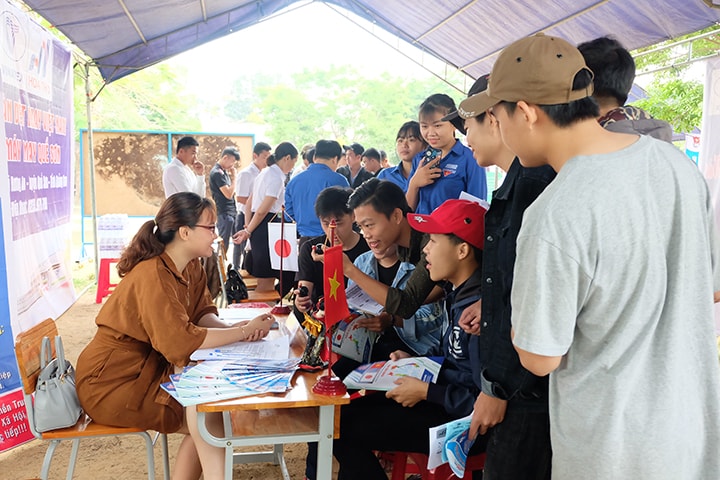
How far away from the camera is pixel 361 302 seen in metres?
2.09

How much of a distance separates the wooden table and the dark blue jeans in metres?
0.50

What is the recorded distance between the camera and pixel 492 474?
4.06 feet

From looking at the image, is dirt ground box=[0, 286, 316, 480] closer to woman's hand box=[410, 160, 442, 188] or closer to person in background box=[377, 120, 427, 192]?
woman's hand box=[410, 160, 442, 188]

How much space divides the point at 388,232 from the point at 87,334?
344 centimetres

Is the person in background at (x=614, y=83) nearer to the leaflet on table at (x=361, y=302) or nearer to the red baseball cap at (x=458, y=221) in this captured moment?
the red baseball cap at (x=458, y=221)

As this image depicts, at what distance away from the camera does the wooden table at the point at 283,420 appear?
155 centimetres

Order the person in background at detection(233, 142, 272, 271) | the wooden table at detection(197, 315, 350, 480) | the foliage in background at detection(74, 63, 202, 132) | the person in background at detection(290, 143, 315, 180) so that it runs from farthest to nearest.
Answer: the foliage in background at detection(74, 63, 202, 132), the person in background at detection(290, 143, 315, 180), the person in background at detection(233, 142, 272, 271), the wooden table at detection(197, 315, 350, 480)

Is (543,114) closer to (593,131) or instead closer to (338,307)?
(593,131)

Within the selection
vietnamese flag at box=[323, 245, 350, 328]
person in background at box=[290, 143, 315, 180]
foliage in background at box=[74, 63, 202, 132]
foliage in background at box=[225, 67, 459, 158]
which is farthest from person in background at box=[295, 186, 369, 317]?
foliage in background at box=[225, 67, 459, 158]

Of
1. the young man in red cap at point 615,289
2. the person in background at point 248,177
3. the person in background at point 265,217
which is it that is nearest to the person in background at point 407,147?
the person in background at point 265,217

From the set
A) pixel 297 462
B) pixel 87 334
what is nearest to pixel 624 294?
pixel 297 462

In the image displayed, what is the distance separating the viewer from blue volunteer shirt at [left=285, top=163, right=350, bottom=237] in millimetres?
4293

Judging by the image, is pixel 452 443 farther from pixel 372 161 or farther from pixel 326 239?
pixel 372 161

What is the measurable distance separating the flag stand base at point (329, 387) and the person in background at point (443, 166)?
1333 mm
